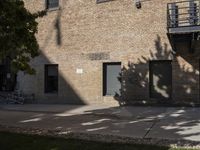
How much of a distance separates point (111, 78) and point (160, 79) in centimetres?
296

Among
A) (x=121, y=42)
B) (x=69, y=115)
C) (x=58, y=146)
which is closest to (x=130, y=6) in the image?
(x=121, y=42)

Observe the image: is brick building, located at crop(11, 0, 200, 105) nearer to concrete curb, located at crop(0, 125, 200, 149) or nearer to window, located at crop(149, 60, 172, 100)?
window, located at crop(149, 60, 172, 100)

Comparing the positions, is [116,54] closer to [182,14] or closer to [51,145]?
[182,14]

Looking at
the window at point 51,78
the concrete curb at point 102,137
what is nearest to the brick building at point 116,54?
the window at point 51,78

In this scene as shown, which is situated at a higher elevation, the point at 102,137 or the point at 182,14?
the point at 182,14

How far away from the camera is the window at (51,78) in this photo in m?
23.2

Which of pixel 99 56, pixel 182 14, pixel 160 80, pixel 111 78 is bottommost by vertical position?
pixel 160 80

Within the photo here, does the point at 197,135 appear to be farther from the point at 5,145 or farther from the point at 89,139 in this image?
the point at 5,145

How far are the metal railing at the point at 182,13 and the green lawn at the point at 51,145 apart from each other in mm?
9242

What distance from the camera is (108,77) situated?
21031mm

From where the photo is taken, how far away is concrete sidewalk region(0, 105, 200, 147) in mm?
11280

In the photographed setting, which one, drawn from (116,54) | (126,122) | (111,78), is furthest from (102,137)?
(111,78)

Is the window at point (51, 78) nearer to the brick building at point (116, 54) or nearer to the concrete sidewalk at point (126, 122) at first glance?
the brick building at point (116, 54)

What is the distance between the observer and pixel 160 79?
63.3ft
